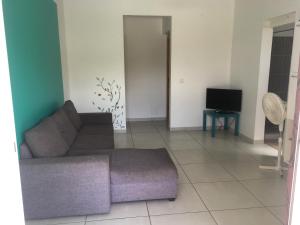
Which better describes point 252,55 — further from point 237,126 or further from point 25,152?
point 25,152

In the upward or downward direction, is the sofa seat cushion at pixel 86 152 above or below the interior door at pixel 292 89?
below

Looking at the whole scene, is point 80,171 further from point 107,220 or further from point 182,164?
point 182,164

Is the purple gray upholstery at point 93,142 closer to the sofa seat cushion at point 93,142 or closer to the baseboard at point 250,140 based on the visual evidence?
the sofa seat cushion at point 93,142

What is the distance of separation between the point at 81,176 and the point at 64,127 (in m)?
1.26

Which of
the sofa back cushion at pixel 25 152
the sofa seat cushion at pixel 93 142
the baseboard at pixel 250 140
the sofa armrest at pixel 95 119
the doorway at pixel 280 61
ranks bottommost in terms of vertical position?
the baseboard at pixel 250 140

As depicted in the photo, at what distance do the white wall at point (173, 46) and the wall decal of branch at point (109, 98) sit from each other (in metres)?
0.05

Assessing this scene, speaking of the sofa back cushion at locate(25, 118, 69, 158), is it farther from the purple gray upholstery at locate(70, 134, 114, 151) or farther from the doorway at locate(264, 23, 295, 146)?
the doorway at locate(264, 23, 295, 146)

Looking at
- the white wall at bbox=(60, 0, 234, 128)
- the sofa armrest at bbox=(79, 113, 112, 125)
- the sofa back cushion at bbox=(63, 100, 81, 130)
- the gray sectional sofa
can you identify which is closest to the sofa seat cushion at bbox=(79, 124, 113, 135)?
the sofa back cushion at bbox=(63, 100, 81, 130)

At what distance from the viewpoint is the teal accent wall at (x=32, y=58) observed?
2.33m

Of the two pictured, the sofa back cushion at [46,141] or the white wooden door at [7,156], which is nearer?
the white wooden door at [7,156]

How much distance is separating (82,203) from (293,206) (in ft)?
5.82

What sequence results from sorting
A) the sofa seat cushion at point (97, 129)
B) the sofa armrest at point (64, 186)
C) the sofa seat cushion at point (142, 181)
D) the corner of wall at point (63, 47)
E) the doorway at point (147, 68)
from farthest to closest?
the doorway at point (147, 68), the corner of wall at point (63, 47), the sofa seat cushion at point (97, 129), the sofa seat cushion at point (142, 181), the sofa armrest at point (64, 186)

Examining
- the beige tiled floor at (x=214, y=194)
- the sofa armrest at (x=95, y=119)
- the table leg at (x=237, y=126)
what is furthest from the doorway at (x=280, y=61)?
the sofa armrest at (x=95, y=119)

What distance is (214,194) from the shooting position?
9.14 ft
